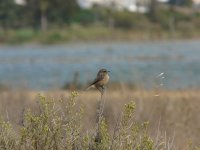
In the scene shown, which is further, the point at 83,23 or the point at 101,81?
the point at 83,23

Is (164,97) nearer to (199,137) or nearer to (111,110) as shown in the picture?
(111,110)

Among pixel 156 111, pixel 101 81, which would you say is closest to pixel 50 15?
pixel 156 111

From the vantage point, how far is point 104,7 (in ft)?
226

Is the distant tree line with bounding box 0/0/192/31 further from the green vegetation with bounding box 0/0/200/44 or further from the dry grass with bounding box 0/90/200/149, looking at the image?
the dry grass with bounding box 0/90/200/149

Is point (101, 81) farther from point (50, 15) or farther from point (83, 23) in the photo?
point (83, 23)

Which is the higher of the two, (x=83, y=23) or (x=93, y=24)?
(x=93, y=24)

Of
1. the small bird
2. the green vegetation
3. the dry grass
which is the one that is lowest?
the green vegetation

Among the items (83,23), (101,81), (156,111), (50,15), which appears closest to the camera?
(101,81)

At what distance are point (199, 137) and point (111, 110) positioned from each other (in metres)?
3.22

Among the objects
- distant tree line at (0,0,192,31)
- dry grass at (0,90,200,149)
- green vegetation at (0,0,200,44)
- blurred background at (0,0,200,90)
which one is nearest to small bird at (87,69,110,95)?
dry grass at (0,90,200,149)

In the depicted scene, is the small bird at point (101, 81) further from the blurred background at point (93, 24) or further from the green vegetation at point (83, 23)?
the green vegetation at point (83, 23)

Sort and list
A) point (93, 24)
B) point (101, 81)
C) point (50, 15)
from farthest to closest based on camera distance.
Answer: point (93, 24), point (50, 15), point (101, 81)

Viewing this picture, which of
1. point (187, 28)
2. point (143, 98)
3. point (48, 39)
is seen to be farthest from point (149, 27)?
point (143, 98)

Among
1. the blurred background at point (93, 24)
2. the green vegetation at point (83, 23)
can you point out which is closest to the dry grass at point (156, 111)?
the blurred background at point (93, 24)
